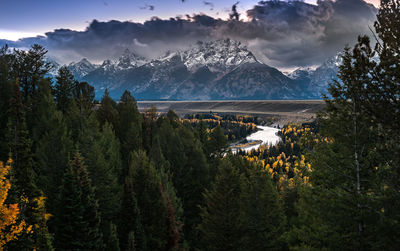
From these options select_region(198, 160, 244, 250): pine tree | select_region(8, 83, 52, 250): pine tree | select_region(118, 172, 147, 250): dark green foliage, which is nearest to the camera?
select_region(8, 83, 52, 250): pine tree

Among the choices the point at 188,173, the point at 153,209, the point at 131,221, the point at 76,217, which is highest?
the point at 76,217

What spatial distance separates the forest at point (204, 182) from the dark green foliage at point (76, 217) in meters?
0.08

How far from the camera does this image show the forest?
10.6 m

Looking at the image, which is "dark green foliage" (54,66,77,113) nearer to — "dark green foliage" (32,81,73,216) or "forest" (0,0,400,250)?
"forest" (0,0,400,250)

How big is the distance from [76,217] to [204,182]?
2673 cm

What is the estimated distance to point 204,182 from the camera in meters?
46.4

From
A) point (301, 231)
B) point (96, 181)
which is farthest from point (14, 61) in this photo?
point (301, 231)

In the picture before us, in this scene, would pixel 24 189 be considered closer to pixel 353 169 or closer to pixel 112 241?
pixel 112 241

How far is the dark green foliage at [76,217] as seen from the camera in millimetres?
22031

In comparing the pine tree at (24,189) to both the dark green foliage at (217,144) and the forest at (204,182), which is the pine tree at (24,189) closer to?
the forest at (204,182)

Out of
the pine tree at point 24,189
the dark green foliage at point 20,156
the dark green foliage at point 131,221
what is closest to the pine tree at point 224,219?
the dark green foliage at point 131,221

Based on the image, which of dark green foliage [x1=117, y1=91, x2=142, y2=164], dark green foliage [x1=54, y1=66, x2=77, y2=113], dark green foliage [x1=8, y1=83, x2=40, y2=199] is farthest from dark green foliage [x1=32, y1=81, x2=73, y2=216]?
dark green foliage [x1=54, y1=66, x2=77, y2=113]

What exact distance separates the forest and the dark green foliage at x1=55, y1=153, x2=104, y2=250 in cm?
8

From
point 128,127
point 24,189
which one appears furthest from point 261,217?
point 128,127
